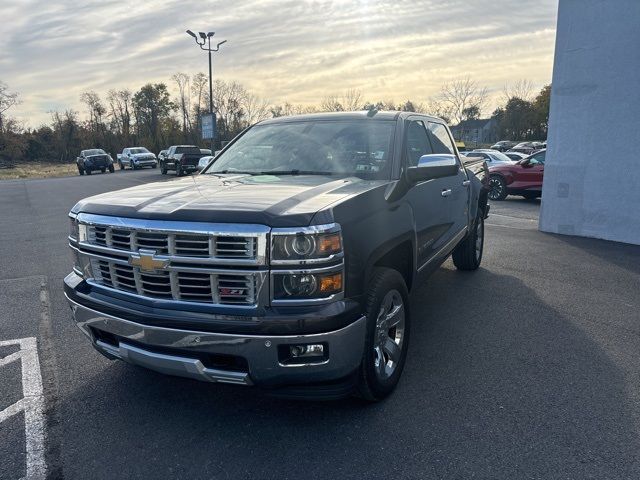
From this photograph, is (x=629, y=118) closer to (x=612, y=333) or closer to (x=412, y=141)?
(x=612, y=333)

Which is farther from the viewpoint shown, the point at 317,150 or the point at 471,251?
the point at 471,251

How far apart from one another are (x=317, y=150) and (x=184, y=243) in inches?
67.6

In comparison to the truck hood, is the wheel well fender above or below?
below

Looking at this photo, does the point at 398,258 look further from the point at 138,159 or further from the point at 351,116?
the point at 138,159

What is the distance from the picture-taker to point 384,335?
3.21 meters

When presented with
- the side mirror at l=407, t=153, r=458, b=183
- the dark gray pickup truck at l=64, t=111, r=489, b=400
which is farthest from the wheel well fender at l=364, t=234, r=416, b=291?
the side mirror at l=407, t=153, r=458, b=183

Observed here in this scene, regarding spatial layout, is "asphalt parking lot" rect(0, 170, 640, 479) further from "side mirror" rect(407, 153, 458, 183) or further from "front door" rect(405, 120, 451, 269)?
"side mirror" rect(407, 153, 458, 183)

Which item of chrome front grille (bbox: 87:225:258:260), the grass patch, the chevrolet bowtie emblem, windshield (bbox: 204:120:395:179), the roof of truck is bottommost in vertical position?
the grass patch

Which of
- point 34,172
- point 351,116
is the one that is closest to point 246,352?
point 351,116

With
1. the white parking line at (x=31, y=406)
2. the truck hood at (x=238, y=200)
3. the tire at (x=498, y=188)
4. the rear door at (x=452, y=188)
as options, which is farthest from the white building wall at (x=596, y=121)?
the white parking line at (x=31, y=406)

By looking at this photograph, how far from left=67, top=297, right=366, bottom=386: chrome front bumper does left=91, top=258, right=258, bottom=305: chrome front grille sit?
0.62 ft

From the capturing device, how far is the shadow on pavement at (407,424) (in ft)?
8.43

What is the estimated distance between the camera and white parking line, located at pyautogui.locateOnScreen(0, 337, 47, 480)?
103 inches

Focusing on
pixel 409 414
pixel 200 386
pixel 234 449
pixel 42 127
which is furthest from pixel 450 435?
pixel 42 127
